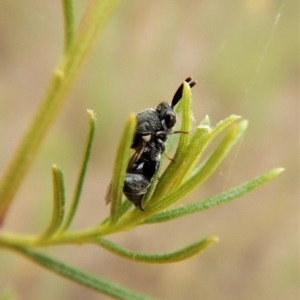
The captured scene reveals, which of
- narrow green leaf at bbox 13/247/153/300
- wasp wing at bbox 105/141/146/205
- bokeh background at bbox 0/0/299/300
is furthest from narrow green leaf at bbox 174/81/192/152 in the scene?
bokeh background at bbox 0/0/299/300

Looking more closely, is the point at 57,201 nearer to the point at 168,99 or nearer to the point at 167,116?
the point at 167,116

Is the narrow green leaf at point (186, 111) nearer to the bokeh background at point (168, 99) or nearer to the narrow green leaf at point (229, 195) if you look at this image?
the narrow green leaf at point (229, 195)

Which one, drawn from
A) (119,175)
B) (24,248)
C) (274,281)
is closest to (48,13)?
(274,281)

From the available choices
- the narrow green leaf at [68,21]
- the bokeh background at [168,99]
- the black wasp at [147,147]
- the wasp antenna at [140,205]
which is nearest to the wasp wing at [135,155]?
the black wasp at [147,147]

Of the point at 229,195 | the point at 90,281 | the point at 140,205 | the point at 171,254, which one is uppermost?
the point at 229,195

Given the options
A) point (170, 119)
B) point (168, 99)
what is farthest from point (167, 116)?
point (168, 99)

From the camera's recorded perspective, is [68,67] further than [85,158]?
No

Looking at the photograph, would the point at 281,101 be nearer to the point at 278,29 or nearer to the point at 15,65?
the point at 278,29
